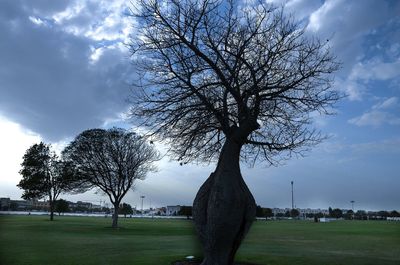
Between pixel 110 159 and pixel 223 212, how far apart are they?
3443 centimetres

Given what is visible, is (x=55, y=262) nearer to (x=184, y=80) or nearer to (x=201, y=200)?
(x=201, y=200)

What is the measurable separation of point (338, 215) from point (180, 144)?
165 metres

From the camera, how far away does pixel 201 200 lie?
38.5 ft

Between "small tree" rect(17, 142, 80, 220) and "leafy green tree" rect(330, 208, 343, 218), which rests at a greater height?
"small tree" rect(17, 142, 80, 220)

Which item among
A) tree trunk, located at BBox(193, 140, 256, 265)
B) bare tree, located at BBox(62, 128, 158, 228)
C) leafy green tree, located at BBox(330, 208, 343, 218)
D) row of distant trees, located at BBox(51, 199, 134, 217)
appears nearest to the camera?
tree trunk, located at BBox(193, 140, 256, 265)

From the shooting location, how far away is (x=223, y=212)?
35.8 ft

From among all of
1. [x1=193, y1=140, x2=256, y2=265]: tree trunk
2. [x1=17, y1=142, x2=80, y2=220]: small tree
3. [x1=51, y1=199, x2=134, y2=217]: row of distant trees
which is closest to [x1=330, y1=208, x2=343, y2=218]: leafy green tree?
[x1=51, y1=199, x2=134, y2=217]: row of distant trees

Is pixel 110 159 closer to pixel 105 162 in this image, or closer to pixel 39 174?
pixel 105 162

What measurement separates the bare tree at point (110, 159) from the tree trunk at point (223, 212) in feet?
105

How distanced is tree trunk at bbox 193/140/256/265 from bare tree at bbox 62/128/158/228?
3207 centimetres

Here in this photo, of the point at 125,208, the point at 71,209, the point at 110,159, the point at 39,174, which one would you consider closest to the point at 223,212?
the point at 110,159

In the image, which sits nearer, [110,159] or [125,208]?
[110,159]

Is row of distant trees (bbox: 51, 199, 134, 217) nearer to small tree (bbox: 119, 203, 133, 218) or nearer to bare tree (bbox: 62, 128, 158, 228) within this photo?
small tree (bbox: 119, 203, 133, 218)

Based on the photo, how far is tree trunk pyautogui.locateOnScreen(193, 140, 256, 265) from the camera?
11.0 meters
